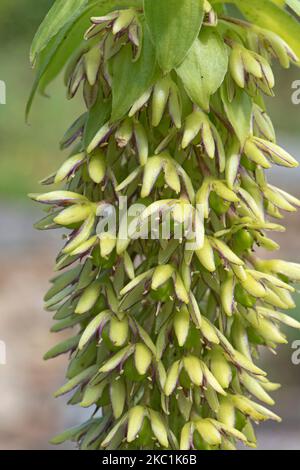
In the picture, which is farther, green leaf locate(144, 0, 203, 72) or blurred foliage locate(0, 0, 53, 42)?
blurred foliage locate(0, 0, 53, 42)

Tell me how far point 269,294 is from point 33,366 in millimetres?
2619

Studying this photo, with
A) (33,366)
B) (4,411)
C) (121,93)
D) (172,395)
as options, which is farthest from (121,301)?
(33,366)

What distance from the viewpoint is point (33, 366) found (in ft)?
11.9

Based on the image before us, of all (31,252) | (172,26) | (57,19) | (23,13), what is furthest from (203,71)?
(31,252)

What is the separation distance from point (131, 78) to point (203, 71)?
0.27 feet

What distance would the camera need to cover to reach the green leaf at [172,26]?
39.6 inches

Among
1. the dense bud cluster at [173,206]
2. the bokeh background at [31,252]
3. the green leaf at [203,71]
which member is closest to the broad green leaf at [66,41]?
the dense bud cluster at [173,206]

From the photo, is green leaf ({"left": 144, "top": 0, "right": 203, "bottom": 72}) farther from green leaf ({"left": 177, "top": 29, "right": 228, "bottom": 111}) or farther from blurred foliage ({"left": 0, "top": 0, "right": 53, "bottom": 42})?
blurred foliage ({"left": 0, "top": 0, "right": 53, "bottom": 42})

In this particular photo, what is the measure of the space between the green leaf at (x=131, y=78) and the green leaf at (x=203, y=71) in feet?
0.13

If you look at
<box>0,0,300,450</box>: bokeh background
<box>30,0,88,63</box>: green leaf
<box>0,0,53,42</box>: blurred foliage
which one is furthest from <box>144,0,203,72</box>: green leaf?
<box>0,0,53,42</box>: blurred foliage

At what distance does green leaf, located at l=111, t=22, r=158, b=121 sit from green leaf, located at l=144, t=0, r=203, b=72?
0.04 meters

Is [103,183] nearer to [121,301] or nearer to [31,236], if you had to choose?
[121,301]

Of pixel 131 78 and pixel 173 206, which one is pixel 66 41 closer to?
pixel 131 78

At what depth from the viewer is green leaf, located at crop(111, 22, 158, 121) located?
104 centimetres
